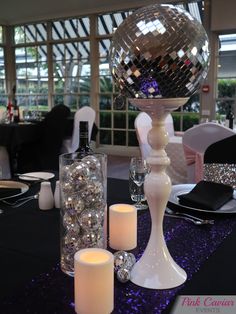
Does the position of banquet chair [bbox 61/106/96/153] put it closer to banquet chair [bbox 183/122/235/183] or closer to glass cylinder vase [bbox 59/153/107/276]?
banquet chair [bbox 183/122/235/183]

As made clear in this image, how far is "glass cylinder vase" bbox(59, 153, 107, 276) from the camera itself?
76 centimetres

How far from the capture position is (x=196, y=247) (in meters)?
0.90

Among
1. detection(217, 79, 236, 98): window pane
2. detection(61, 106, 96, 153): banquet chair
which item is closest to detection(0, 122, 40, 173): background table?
detection(61, 106, 96, 153): banquet chair

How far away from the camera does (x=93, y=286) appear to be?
59 cm

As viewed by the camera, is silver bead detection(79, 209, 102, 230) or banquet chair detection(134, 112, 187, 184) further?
banquet chair detection(134, 112, 187, 184)

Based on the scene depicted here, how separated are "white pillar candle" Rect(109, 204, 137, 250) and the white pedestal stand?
0.35ft

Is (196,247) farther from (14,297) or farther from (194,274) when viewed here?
(14,297)

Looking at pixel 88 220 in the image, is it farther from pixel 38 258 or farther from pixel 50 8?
pixel 50 8

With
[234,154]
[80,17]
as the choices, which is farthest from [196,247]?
[80,17]

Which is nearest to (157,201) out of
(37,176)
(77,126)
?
(37,176)

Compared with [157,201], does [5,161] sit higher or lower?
lower

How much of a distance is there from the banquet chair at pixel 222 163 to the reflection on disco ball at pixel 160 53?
0.80 meters

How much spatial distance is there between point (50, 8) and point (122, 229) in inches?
288

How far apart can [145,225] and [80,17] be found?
274 inches
